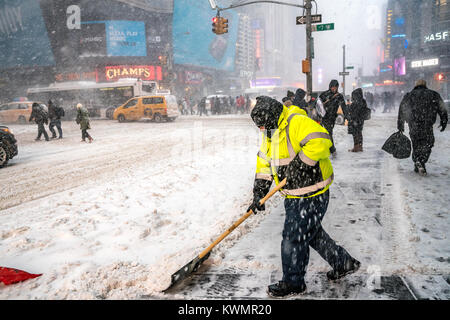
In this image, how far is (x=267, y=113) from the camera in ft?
8.63

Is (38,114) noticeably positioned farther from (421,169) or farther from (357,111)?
(421,169)

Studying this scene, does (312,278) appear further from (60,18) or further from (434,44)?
(60,18)

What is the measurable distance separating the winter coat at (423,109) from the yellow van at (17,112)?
2601cm

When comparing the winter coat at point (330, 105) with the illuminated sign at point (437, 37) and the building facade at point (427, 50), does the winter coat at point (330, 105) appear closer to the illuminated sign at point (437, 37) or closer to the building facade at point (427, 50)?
the building facade at point (427, 50)

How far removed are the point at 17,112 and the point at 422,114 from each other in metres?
27.0

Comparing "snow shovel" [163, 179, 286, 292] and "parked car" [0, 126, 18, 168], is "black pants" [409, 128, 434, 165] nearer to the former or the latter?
"snow shovel" [163, 179, 286, 292]

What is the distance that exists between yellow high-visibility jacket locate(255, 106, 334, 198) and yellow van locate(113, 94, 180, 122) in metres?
20.6

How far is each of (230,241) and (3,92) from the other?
6595cm

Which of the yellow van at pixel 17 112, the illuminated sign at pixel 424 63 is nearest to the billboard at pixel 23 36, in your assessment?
the yellow van at pixel 17 112

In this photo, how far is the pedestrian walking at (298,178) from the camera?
8.44 feet

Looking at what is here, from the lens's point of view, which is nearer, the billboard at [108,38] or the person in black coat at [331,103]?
the person in black coat at [331,103]

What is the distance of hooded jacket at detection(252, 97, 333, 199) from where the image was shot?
2.54 metres

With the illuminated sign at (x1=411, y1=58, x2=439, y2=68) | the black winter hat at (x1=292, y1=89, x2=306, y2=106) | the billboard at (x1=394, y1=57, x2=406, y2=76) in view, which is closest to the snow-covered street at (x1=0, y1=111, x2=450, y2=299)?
the black winter hat at (x1=292, y1=89, x2=306, y2=106)

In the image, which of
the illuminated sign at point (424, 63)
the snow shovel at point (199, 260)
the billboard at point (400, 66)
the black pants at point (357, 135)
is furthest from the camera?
the billboard at point (400, 66)
